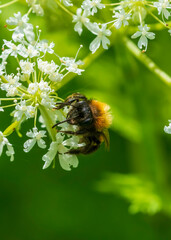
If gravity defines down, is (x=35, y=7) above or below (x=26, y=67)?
above

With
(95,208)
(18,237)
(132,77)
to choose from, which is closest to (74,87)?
(132,77)

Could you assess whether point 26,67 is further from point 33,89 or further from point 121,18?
point 121,18

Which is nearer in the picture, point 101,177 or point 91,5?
point 91,5

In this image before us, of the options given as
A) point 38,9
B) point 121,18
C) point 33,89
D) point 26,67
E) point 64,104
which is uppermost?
point 38,9

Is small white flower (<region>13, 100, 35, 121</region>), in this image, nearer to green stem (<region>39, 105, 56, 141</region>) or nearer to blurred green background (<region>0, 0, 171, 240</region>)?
green stem (<region>39, 105, 56, 141</region>)

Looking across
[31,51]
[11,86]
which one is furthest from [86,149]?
[31,51]

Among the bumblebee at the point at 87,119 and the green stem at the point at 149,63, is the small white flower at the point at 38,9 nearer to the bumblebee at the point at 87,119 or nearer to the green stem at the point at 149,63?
the bumblebee at the point at 87,119

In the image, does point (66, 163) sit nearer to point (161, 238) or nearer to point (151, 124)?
point (151, 124)
